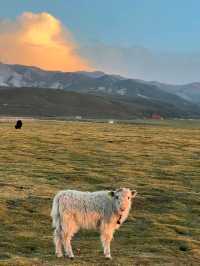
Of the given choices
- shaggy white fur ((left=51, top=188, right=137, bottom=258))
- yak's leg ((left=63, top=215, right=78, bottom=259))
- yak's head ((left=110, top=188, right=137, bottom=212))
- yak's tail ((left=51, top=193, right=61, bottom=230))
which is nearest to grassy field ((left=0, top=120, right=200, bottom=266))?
yak's leg ((left=63, top=215, right=78, bottom=259))

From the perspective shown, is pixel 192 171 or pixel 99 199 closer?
pixel 99 199

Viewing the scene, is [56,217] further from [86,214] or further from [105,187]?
[105,187]

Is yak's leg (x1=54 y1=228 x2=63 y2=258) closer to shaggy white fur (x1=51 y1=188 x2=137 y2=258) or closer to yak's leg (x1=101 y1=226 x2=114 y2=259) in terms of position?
shaggy white fur (x1=51 y1=188 x2=137 y2=258)

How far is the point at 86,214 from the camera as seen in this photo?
15500 millimetres

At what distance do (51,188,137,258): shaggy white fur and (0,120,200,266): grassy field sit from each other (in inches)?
23.6

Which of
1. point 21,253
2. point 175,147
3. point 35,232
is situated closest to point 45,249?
point 21,253

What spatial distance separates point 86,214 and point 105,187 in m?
13.6

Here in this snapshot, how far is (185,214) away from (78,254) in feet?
29.2

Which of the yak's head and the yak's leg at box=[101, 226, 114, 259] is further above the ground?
the yak's head

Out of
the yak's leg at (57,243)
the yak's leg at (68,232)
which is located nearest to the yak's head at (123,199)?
the yak's leg at (68,232)

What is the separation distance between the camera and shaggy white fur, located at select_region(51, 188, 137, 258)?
15305 mm

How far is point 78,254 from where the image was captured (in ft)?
53.6

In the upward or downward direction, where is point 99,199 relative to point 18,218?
upward

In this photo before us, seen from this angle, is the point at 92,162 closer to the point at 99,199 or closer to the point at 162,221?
the point at 162,221
